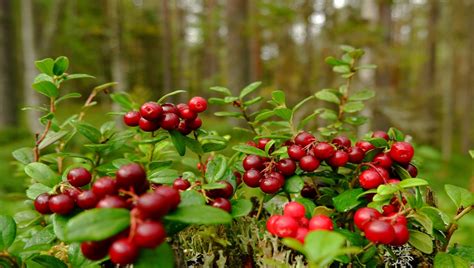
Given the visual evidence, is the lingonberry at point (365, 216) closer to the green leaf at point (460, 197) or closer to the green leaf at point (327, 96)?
the green leaf at point (460, 197)

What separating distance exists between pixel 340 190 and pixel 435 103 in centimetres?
1216

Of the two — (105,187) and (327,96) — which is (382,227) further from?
(327,96)

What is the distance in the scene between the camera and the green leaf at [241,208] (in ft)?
2.05

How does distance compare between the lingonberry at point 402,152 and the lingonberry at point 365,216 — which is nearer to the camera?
the lingonberry at point 365,216

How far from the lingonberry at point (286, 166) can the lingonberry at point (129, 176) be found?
296 mm

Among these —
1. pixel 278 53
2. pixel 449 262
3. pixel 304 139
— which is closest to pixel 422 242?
pixel 449 262

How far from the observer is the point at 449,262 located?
68 cm

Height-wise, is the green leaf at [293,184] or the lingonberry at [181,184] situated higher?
the lingonberry at [181,184]

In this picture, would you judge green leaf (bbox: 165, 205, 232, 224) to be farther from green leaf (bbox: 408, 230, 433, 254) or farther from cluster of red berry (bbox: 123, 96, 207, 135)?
green leaf (bbox: 408, 230, 433, 254)

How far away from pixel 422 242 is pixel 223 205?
345mm

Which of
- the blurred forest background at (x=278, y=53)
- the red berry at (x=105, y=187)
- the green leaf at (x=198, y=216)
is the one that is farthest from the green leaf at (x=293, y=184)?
the blurred forest background at (x=278, y=53)

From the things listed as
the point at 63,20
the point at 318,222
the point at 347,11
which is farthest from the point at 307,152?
the point at 63,20

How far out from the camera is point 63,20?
13438 mm

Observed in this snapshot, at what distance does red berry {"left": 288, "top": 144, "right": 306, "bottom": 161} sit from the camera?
0.71 m
